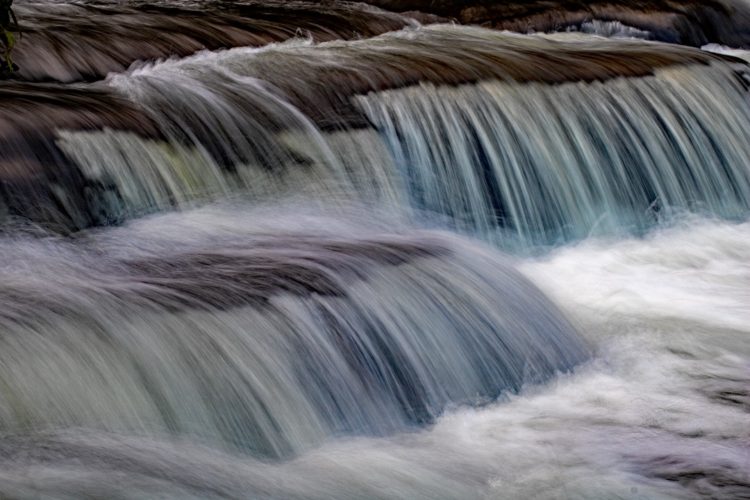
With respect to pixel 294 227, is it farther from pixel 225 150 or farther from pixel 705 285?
pixel 705 285

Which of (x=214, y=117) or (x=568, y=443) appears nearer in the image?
(x=568, y=443)

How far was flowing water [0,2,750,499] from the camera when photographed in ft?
12.4

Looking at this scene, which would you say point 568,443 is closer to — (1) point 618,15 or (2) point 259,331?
(2) point 259,331

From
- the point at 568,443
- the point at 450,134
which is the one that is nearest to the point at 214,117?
the point at 450,134

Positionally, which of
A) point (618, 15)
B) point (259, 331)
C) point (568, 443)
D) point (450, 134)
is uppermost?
point (618, 15)

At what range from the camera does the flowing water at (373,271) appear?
3779 millimetres

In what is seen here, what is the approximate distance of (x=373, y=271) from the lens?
4.65m

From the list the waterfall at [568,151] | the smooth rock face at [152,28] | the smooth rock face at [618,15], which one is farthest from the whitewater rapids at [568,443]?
the smooth rock face at [618,15]

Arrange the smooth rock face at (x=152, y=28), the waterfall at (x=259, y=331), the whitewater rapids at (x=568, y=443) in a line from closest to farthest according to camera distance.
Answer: the whitewater rapids at (x=568, y=443) < the waterfall at (x=259, y=331) < the smooth rock face at (x=152, y=28)

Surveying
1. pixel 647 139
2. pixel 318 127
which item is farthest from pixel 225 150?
pixel 647 139

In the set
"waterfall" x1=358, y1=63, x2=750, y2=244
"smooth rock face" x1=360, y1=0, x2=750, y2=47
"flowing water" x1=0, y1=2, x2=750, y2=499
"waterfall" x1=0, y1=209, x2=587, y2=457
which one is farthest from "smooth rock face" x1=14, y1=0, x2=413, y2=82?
"waterfall" x1=0, y1=209, x2=587, y2=457

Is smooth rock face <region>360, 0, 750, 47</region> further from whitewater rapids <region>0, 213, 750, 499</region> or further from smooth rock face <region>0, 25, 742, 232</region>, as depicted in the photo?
whitewater rapids <region>0, 213, 750, 499</region>

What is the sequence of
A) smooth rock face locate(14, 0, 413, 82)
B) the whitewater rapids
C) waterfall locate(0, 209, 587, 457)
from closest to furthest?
the whitewater rapids → waterfall locate(0, 209, 587, 457) → smooth rock face locate(14, 0, 413, 82)

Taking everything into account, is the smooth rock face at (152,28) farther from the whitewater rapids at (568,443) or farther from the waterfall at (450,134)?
the whitewater rapids at (568,443)
